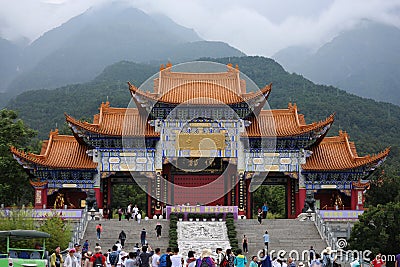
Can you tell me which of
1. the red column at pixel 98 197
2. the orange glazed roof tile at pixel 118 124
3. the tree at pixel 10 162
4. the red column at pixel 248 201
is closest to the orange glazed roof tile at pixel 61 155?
the red column at pixel 98 197

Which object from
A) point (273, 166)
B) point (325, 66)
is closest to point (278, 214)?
point (273, 166)

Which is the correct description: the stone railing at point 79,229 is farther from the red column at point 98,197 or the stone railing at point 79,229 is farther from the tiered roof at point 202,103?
the tiered roof at point 202,103

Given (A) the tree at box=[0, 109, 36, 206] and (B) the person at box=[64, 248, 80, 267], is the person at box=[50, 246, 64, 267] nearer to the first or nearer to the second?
(B) the person at box=[64, 248, 80, 267]

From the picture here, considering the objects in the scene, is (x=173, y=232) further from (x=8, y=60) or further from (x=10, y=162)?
(x=8, y=60)

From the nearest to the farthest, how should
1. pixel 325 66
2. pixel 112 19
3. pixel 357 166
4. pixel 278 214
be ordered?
pixel 357 166
pixel 278 214
pixel 325 66
pixel 112 19

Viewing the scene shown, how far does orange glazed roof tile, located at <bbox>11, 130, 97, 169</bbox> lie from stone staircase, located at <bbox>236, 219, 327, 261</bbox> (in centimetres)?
984

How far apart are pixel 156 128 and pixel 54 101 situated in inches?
2309

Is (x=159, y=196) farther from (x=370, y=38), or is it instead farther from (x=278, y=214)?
(x=370, y=38)

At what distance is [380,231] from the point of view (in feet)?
81.0

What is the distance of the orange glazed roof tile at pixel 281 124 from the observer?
111 ft

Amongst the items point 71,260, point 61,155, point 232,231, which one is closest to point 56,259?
point 71,260

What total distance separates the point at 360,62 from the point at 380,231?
380 feet

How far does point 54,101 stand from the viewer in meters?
90.0

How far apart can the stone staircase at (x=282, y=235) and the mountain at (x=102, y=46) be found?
106 metres
